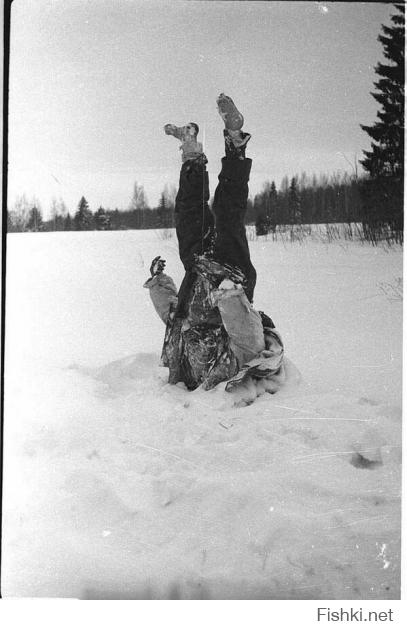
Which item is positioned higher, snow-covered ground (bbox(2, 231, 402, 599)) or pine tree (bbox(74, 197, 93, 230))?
pine tree (bbox(74, 197, 93, 230))

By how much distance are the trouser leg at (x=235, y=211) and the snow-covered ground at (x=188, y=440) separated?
44mm

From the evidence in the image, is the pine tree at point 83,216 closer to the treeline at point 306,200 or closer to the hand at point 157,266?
the hand at point 157,266

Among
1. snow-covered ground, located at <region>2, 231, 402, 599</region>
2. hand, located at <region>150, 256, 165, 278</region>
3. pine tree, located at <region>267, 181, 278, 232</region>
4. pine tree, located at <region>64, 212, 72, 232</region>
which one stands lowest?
snow-covered ground, located at <region>2, 231, 402, 599</region>

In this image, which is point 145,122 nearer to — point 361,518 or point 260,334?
point 260,334


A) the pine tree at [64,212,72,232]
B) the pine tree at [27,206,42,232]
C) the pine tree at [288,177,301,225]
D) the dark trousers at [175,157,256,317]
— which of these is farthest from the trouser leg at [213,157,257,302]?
the pine tree at [27,206,42,232]

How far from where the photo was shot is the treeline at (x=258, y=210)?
91.2 inches

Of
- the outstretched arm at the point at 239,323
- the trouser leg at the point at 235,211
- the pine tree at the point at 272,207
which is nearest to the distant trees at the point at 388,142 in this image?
the pine tree at the point at 272,207

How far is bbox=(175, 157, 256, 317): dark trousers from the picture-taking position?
7.54ft

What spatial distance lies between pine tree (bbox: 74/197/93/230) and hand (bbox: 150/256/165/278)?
26cm

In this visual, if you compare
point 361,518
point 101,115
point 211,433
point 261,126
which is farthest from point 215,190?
point 361,518

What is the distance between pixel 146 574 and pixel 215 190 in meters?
1.33

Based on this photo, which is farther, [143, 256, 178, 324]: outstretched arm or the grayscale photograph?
[143, 256, 178, 324]: outstretched arm

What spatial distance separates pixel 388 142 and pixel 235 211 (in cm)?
59

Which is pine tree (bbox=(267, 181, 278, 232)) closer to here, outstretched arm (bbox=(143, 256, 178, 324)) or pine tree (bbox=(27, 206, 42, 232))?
outstretched arm (bbox=(143, 256, 178, 324))
